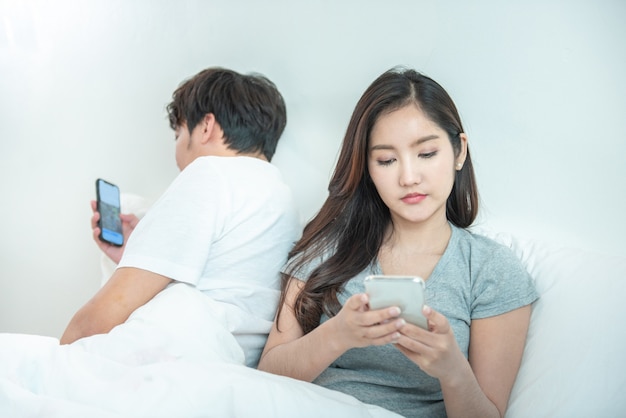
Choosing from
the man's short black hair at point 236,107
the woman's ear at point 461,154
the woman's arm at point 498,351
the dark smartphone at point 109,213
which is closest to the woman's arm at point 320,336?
the woman's arm at point 498,351

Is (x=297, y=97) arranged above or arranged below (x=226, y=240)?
above

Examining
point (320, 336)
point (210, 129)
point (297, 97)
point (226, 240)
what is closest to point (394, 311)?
point (320, 336)

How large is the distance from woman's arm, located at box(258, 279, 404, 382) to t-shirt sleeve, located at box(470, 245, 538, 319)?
27cm

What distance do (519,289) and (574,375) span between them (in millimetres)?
170

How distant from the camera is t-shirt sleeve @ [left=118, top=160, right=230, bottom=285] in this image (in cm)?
127

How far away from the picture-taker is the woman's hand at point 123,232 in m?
1.69

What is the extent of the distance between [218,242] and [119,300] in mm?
220

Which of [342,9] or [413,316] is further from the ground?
[342,9]

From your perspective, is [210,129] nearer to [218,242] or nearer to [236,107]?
[236,107]

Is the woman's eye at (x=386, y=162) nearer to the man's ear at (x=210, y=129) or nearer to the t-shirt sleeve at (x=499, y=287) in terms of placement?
the t-shirt sleeve at (x=499, y=287)

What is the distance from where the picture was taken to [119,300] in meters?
1.25

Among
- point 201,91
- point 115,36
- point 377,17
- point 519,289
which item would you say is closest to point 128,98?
point 115,36

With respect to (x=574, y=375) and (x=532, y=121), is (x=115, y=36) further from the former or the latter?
(x=574, y=375)

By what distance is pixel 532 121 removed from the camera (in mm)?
1382
